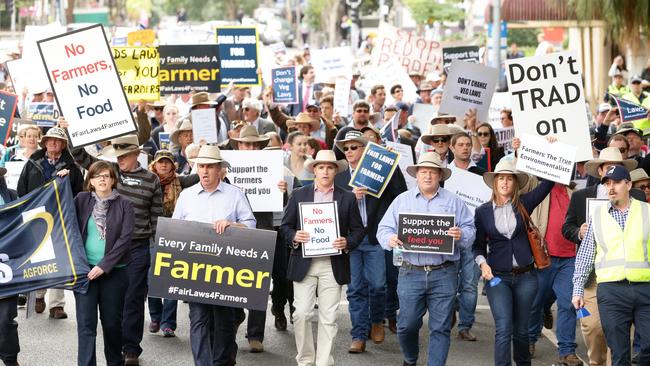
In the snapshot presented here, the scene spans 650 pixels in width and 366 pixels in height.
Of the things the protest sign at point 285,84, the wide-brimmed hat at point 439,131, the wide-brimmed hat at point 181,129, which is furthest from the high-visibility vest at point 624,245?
the protest sign at point 285,84

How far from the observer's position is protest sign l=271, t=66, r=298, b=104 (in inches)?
844

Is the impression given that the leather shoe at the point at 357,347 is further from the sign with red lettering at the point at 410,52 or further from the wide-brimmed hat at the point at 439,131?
the sign with red lettering at the point at 410,52

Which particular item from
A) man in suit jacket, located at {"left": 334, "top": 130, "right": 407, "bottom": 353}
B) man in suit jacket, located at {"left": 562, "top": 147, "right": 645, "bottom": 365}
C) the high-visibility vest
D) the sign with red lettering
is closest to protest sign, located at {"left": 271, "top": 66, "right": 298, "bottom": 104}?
the sign with red lettering

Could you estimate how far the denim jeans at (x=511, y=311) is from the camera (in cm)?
1037

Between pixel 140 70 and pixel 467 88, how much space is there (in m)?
4.49

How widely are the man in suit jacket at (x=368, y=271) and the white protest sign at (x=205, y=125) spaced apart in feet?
9.97

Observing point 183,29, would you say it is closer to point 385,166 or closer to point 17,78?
point 17,78

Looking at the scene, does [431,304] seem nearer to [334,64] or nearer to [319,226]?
[319,226]

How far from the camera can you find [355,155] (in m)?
12.6

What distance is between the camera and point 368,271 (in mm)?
12273

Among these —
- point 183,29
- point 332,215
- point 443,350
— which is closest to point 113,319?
point 332,215

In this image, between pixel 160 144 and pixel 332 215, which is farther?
pixel 160 144

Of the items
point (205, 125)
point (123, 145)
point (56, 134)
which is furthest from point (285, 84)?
point (123, 145)

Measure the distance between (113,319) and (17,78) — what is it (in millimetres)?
13129
